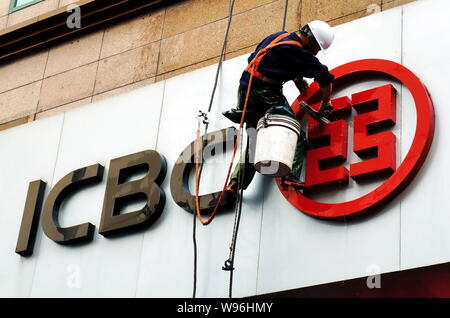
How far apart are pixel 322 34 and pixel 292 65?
45cm

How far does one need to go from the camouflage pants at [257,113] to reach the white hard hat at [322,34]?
62cm

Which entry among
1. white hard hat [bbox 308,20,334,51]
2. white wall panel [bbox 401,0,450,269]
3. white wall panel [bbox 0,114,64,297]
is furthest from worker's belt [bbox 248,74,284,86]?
white wall panel [bbox 0,114,64,297]

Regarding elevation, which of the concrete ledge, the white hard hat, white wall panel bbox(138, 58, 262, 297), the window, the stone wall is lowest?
white wall panel bbox(138, 58, 262, 297)

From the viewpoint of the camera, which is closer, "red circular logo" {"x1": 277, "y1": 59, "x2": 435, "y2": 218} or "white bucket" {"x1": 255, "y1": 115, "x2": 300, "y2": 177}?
"red circular logo" {"x1": 277, "y1": 59, "x2": 435, "y2": 218}

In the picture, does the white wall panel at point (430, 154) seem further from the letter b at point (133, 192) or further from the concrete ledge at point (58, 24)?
A: the concrete ledge at point (58, 24)

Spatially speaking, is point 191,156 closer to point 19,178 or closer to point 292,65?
point 292,65

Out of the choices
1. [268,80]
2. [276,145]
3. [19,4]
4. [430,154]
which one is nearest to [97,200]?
[268,80]

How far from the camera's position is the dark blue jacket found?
9.60 metres

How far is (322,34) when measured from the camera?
32.0 feet

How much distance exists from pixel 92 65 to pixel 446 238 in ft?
19.9

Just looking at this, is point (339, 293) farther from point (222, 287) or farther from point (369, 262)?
point (222, 287)

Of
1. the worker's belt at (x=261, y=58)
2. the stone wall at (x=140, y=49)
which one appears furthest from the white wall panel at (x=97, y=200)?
the worker's belt at (x=261, y=58)

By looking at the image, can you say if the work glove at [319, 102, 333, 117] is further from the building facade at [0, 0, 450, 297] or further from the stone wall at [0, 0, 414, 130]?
the stone wall at [0, 0, 414, 130]
